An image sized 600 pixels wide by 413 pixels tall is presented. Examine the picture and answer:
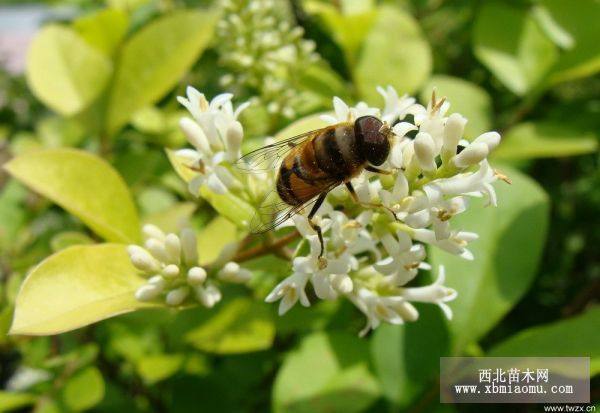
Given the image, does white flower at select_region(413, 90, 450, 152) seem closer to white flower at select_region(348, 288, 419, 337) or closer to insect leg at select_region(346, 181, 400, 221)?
insect leg at select_region(346, 181, 400, 221)

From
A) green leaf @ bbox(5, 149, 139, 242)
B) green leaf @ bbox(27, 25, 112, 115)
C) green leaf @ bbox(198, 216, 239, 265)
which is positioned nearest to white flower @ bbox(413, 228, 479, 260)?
green leaf @ bbox(198, 216, 239, 265)

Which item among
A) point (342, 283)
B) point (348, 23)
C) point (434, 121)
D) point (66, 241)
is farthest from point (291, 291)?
point (348, 23)

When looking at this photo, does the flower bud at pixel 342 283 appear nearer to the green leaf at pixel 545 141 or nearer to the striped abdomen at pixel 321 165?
the striped abdomen at pixel 321 165

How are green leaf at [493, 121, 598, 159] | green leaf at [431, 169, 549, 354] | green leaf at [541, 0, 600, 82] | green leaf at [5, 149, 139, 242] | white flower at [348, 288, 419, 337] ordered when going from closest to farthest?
white flower at [348, 288, 419, 337]
green leaf at [5, 149, 139, 242]
green leaf at [431, 169, 549, 354]
green leaf at [493, 121, 598, 159]
green leaf at [541, 0, 600, 82]

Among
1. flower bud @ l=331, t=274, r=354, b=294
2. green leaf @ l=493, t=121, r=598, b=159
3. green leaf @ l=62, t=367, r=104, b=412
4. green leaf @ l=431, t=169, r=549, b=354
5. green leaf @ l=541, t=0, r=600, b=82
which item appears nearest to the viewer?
flower bud @ l=331, t=274, r=354, b=294

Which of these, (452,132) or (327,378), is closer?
(452,132)

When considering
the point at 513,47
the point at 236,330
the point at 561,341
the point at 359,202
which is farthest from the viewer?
the point at 513,47

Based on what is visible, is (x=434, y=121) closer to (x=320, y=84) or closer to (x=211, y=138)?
(x=211, y=138)
